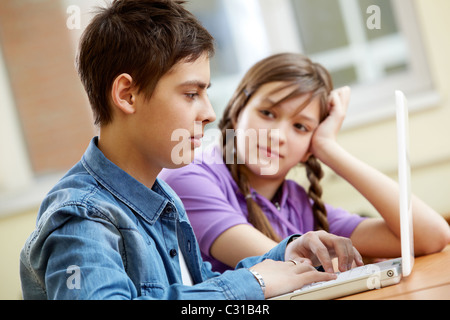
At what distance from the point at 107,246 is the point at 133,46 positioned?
195mm

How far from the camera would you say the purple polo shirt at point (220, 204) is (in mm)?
728

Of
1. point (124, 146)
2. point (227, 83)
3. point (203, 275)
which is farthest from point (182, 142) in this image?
point (227, 83)

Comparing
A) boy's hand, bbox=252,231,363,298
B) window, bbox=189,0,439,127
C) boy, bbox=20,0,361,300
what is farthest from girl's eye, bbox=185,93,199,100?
window, bbox=189,0,439,127

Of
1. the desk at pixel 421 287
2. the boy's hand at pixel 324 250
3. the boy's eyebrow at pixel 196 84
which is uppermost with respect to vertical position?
the boy's eyebrow at pixel 196 84

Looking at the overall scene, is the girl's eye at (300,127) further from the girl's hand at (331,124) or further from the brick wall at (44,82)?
the brick wall at (44,82)

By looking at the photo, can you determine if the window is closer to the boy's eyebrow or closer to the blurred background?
the blurred background

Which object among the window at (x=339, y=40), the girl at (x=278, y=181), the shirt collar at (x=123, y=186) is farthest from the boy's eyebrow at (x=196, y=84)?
the window at (x=339, y=40)

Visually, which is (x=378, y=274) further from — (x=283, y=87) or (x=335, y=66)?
(x=335, y=66)

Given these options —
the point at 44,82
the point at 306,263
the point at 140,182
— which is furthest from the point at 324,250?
the point at 44,82

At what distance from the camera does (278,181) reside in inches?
32.8

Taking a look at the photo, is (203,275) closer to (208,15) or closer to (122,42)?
(122,42)

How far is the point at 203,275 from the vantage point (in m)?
0.63

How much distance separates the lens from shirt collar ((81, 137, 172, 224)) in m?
0.51

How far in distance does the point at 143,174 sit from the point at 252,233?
0.21 m
